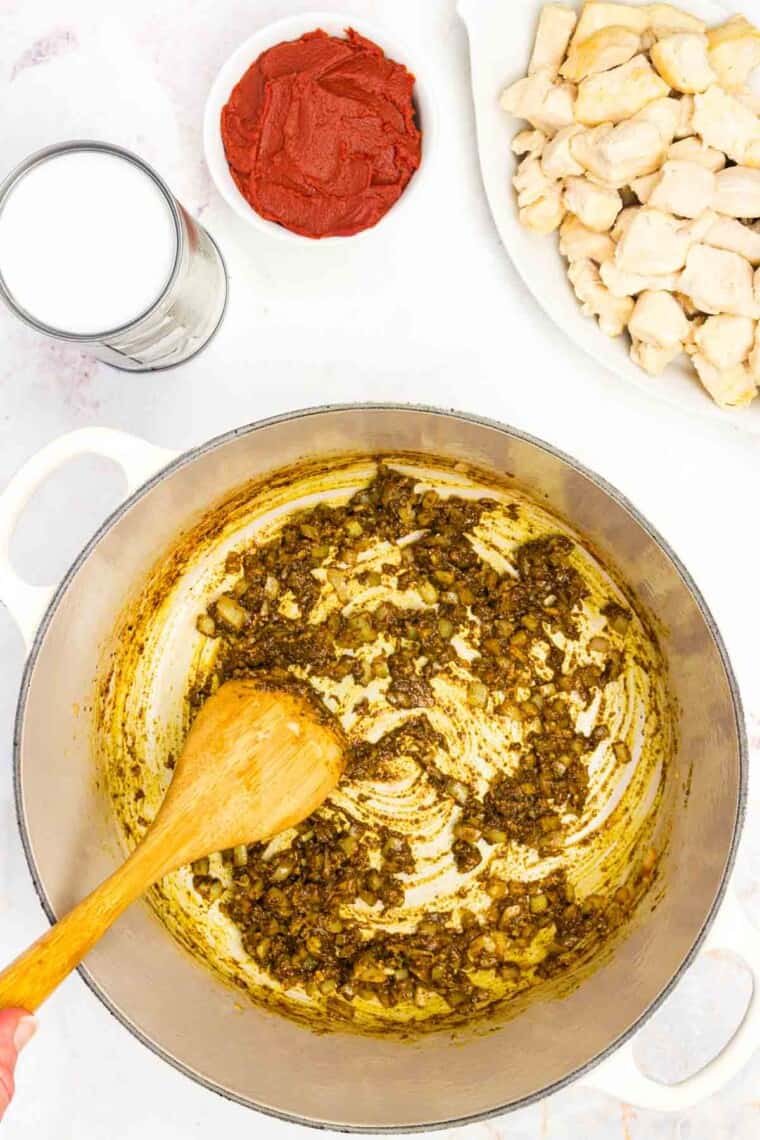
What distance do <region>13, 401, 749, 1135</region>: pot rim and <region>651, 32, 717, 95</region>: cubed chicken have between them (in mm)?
463

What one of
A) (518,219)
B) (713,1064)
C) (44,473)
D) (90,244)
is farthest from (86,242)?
(713,1064)

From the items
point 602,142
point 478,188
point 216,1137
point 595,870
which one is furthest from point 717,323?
point 216,1137

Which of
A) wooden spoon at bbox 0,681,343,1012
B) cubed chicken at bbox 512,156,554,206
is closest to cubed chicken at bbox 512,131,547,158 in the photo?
cubed chicken at bbox 512,156,554,206

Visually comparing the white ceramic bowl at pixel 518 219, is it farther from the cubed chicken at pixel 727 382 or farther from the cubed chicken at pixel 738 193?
the cubed chicken at pixel 738 193

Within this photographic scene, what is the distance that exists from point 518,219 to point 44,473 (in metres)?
0.63

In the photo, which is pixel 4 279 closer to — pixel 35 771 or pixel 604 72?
pixel 35 771

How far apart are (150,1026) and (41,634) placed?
0.46 meters

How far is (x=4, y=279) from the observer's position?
1119 millimetres

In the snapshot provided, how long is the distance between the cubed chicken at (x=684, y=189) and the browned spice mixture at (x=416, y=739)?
42 cm

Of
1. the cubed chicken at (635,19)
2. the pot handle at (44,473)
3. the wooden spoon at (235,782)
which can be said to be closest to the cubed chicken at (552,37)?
the cubed chicken at (635,19)

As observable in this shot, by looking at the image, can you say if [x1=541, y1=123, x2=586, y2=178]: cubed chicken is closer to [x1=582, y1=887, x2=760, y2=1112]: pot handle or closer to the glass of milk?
the glass of milk

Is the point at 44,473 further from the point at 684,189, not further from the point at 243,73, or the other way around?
the point at 684,189

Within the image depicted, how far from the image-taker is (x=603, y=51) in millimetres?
1195

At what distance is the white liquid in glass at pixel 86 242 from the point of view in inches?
44.2
